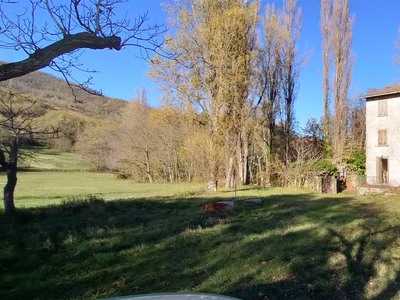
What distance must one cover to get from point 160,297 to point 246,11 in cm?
1829

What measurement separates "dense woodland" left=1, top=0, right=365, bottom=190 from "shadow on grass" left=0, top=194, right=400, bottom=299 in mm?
2466

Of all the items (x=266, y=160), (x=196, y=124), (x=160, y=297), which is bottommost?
(x=160, y=297)

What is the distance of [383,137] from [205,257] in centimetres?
2353

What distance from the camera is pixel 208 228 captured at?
7.27 metres

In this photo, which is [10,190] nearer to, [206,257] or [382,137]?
[206,257]

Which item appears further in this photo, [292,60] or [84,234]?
[292,60]

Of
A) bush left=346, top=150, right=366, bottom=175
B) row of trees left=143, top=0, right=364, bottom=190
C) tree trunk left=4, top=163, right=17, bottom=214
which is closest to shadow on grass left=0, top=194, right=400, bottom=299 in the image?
tree trunk left=4, top=163, right=17, bottom=214

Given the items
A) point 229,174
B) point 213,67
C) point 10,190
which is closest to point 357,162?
point 229,174

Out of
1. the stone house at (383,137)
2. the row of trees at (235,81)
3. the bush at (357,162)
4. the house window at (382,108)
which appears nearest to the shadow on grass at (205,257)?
the row of trees at (235,81)

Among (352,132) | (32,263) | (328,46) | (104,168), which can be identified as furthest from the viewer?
(104,168)

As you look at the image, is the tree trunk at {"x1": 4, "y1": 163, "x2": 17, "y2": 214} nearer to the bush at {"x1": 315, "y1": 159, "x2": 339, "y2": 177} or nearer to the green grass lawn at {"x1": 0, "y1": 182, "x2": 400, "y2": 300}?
the green grass lawn at {"x1": 0, "y1": 182, "x2": 400, "y2": 300}

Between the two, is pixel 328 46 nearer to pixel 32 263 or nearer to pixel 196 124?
pixel 196 124

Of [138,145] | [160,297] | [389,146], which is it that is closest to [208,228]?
[160,297]

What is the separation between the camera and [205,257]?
5293mm
